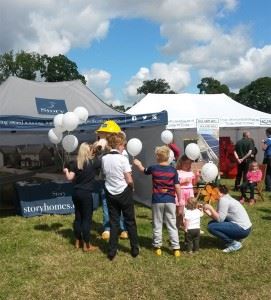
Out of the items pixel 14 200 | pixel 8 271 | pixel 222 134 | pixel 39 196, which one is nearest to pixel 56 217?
pixel 39 196

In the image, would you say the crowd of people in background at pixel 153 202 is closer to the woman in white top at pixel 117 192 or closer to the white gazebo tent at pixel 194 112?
the woman in white top at pixel 117 192

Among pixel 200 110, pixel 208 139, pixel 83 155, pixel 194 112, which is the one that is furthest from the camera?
pixel 200 110

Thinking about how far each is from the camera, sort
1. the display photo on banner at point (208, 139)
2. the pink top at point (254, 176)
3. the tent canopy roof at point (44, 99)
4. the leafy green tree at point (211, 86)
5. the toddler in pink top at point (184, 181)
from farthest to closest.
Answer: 1. the leafy green tree at point (211, 86)
2. the display photo on banner at point (208, 139)
3. the pink top at point (254, 176)
4. the tent canopy roof at point (44, 99)
5. the toddler in pink top at point (184, 181)

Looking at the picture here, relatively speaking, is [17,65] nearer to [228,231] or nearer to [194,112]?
[194,112]

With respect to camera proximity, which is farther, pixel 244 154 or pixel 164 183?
pixel 244 154

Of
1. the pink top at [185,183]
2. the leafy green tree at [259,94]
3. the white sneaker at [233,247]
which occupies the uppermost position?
the leafy green tree at [259,94]

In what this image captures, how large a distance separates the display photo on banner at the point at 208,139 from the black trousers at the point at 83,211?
23.3 feet

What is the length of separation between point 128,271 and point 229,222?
1.68 metres

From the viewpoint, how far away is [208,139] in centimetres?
1277

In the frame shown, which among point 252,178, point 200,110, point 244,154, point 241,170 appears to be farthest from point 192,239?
point 200,110

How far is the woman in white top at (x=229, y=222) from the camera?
232 inches

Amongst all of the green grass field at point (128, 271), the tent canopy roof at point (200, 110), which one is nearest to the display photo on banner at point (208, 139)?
the tent canopy roof at point (200, 110)

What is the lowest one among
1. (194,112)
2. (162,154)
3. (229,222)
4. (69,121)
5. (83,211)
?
(229,222)

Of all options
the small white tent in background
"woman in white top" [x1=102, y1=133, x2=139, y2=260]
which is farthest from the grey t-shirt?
the small white tent in background
